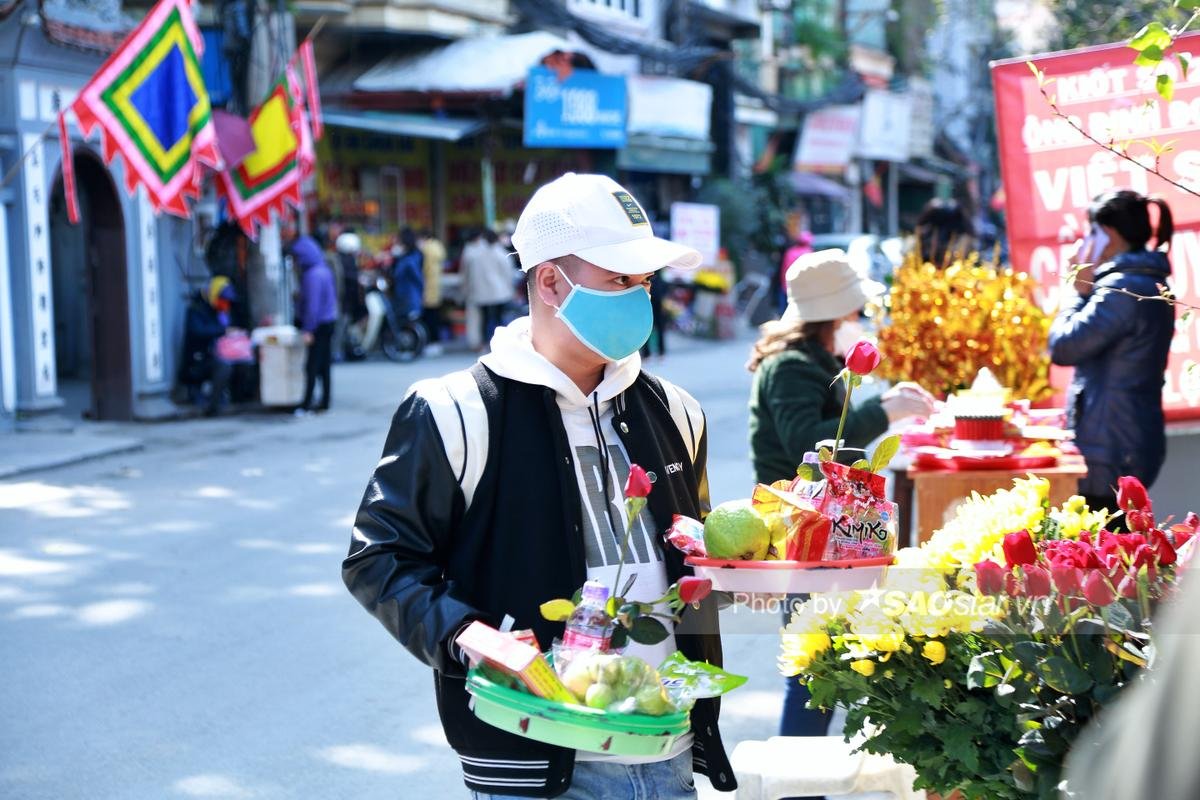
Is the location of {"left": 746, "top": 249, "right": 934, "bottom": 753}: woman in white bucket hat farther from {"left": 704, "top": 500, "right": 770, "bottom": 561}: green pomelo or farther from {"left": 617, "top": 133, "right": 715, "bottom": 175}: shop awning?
{"left": 617, "top": 133, "right": 715, "bottom": 175}: shop awning

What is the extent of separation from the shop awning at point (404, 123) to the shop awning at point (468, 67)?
1.69 ft

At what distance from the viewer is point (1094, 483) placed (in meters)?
5.73

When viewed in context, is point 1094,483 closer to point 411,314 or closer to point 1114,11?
point 1114,11

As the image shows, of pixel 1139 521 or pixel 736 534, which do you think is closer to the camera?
pixel 736 534

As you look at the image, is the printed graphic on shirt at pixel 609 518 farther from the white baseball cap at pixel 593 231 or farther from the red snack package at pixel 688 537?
the white baseball cap at pixel 593 231

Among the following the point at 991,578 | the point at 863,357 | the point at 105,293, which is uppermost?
the point at 863,357

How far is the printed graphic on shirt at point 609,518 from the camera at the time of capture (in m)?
2.93

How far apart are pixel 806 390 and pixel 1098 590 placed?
195 cm

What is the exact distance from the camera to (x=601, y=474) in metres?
2.98

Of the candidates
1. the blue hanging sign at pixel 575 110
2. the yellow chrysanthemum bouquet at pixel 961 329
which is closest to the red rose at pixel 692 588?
the yellow chrysanthemum bouquet at pixel 961 329

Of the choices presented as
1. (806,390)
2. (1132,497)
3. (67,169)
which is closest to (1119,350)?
(806,390)

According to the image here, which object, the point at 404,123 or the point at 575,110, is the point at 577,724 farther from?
the point at 575,110

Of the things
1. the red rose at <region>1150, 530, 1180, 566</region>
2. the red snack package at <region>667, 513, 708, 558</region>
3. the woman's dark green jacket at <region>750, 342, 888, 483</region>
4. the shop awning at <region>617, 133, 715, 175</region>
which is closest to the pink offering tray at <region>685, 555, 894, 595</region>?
the red snack package at <region>667, 513, 708, 558</region>

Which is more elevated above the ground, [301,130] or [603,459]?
[301,130]
